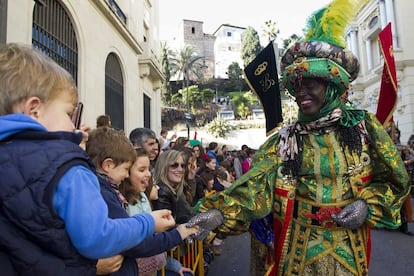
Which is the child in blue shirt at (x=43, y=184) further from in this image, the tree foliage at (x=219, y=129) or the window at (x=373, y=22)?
the tree foliage at (x=219, y=129)

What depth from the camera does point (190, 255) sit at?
12.0 feet

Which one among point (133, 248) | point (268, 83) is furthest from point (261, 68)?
point (133, 248)

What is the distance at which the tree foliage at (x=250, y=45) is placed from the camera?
54938 millimetres

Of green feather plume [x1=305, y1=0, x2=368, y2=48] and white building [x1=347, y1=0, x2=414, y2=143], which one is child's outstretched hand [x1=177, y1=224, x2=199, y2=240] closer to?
green feather plume [x1=305, y1=0, x2=368, y2=48]

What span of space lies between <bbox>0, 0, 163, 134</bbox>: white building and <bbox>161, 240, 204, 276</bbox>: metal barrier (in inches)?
147

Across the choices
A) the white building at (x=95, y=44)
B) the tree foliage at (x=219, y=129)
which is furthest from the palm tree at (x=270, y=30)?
the white building at (x=95, y=44)

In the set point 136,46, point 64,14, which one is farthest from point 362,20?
point 64,14

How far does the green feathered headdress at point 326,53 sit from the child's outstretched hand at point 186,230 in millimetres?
1156

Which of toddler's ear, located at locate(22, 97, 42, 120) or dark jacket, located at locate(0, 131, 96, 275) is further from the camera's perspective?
toddler's ear, located at locate(22, 97, 42, 120)

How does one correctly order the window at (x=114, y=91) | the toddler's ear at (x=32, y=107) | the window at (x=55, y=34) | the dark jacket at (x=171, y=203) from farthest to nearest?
the window at (x=114, y=91), the window at (x=55, y=34), the dark jacket at (x=171, y=203), the toddler's ear at (x=32, y=107)

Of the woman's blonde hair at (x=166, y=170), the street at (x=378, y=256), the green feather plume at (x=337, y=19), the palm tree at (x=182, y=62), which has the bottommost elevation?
the street at (x=378, y=256)

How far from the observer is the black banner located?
2.66 metres

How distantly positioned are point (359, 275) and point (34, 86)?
6.68ft

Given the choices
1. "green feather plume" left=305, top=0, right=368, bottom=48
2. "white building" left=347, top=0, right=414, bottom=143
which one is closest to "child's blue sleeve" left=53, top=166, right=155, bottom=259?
"green feather plume" left=305, top=0, right=368, bottom=48
